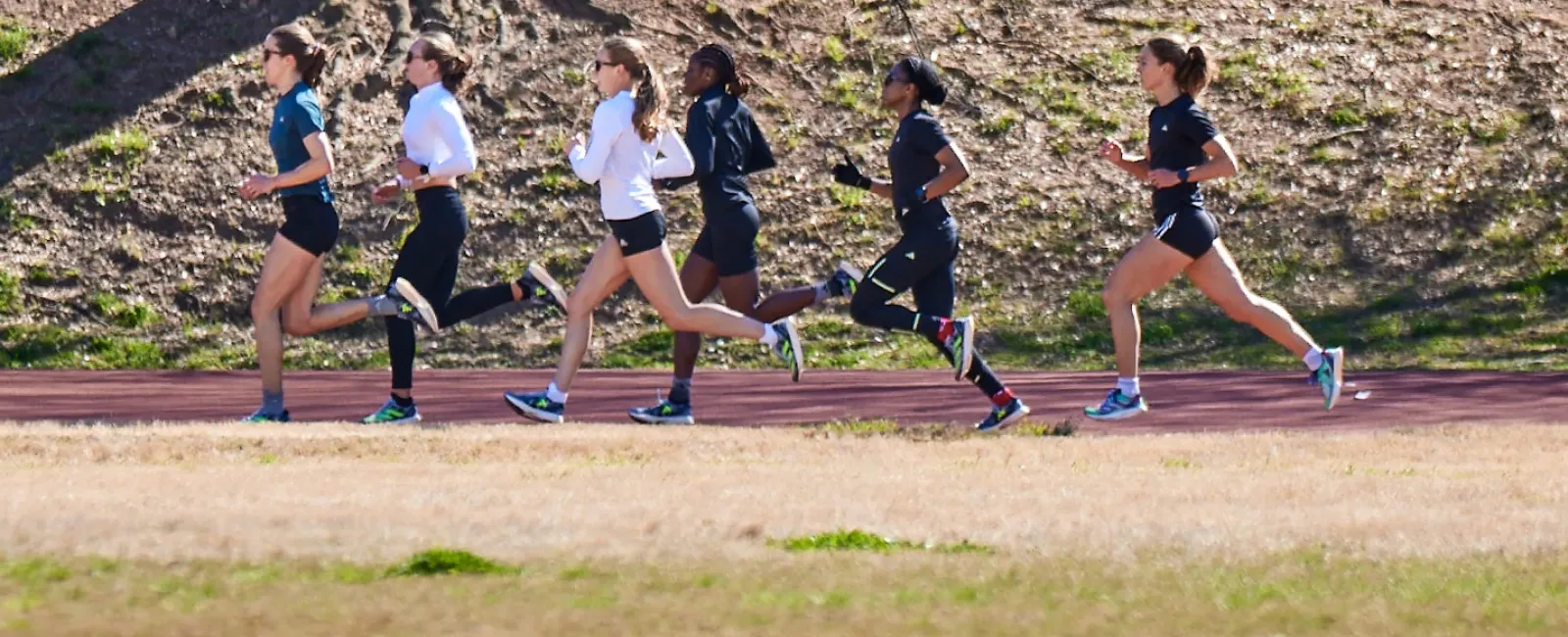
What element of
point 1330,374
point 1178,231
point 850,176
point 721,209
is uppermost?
point 850,176

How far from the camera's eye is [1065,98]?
23000 mm

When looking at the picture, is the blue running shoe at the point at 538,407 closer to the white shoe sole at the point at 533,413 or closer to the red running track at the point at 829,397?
the white shoe sole at the point at 533,413

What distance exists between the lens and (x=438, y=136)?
36.2ft

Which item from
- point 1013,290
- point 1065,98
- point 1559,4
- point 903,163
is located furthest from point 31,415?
point 1559,4

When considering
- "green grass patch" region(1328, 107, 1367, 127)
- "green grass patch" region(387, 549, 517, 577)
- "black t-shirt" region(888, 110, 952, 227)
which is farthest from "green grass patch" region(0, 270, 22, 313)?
"green grass patch" region(387, 549, 517, 577)

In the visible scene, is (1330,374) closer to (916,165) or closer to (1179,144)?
(1179,144)

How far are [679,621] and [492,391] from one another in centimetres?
901

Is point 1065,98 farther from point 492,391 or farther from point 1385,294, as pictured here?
point 492,391

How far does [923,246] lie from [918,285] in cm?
29

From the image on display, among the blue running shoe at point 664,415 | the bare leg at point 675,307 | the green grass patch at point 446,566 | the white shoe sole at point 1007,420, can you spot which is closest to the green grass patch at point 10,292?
the blue running shoe at point 664,415

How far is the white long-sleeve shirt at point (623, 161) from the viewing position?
10766 millimetres

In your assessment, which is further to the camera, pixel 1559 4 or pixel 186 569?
pixel 1559 4

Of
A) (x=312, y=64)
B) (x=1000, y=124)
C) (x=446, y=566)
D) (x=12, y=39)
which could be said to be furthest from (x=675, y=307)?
(x=12, y=39)

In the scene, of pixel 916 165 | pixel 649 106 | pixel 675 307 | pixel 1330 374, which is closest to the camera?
pixel 649 106
